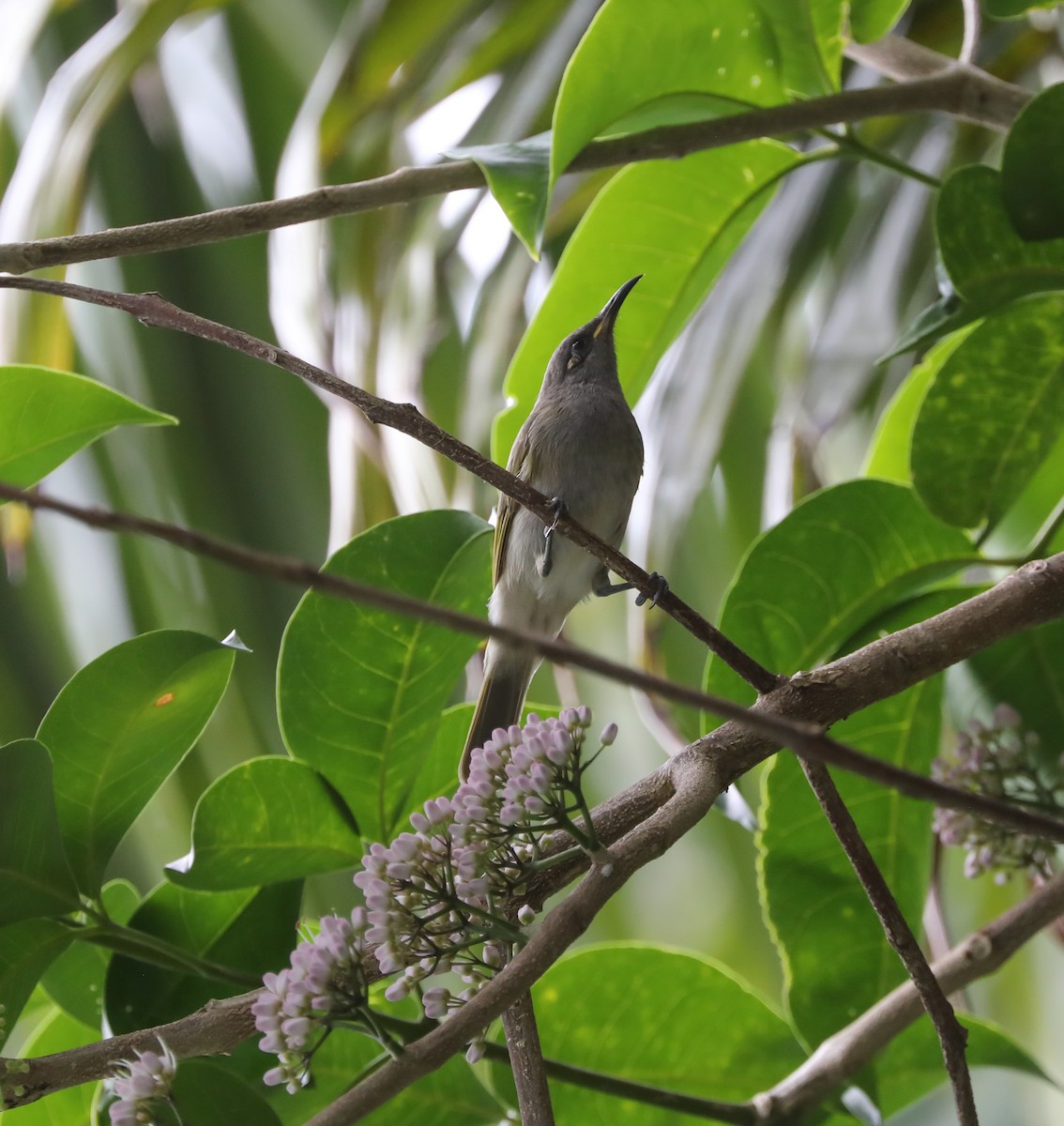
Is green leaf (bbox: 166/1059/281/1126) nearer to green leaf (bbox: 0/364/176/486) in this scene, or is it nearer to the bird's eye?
green leaf (bbox: 0/364/176/486)

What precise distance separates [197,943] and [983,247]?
137 cm

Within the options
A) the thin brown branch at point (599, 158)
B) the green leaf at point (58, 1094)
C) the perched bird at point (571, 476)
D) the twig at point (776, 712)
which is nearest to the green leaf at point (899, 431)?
the thin brown branch at point (599, 158)

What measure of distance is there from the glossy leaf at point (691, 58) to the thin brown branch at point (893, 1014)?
42.4 inches

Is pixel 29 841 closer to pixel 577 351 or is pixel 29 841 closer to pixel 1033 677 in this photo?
pixel 1033 677

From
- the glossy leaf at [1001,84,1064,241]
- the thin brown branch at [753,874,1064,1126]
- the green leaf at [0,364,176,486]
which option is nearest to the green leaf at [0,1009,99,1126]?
the green leaf at [0,364,176,486]

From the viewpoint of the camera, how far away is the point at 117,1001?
142 centimetres

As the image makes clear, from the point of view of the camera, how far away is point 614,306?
1962 millimetres

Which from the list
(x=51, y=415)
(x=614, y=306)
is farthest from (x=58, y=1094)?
(x=614, y=306)

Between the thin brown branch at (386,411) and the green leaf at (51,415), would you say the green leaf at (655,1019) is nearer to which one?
the thin brown branch at (386,411)

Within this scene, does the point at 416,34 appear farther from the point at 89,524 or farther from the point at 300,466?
the point at 89,524

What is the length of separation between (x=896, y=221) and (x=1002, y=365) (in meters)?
0.96

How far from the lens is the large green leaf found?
167 cm

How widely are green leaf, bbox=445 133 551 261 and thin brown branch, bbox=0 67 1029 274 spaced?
0.04 m

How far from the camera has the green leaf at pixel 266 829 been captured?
4.52 ft
